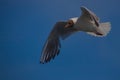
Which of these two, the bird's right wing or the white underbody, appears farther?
the bird's right wing

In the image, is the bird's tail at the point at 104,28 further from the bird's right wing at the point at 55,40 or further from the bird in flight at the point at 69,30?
the bird's right wing at the point at 55,40

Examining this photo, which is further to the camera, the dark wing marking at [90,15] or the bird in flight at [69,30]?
the bird in flight at [69,30]

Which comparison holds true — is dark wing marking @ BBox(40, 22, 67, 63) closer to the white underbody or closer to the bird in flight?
the bird in flight

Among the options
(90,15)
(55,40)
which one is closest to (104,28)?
(90,15)

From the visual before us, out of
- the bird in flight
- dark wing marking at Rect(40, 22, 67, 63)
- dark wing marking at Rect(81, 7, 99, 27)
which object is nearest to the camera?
dark wing marking at Rect(81, 7, 99, 27)

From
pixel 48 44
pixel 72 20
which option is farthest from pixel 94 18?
pixel 48 44

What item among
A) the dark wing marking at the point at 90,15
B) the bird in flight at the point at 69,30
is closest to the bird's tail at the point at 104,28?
the bird in flight at the point at 69,30

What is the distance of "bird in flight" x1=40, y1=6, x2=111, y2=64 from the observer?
2.74m

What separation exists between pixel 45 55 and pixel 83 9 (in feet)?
1.44

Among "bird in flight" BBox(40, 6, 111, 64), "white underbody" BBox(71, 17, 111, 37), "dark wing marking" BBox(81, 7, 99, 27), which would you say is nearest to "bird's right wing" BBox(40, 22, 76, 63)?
"bird in flight" BBox(40, 6, 111, 64)

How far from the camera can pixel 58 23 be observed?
2.93 m

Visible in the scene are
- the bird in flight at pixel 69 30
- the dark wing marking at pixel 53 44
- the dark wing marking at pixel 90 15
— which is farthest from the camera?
the dark wing marking at pixel 53 44

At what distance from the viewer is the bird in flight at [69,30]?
274cm

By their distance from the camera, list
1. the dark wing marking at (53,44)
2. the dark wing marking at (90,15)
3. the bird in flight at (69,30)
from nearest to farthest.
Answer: the dark wing marking at (90,15) < the bird in flight at (69,30) < the dark wing marking at (53,44)
